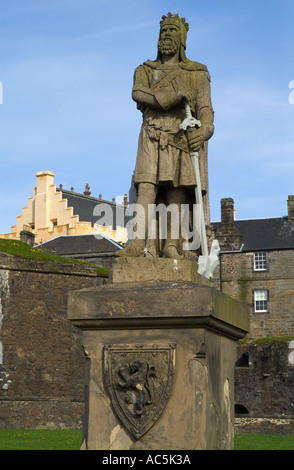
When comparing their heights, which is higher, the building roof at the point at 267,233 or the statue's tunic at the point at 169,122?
the building roof at the point at 267,233

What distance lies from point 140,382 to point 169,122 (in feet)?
7.07

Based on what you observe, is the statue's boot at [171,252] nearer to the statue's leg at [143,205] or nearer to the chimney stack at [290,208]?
the statue's leg at [143,205]

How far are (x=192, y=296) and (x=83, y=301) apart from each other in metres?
0.84

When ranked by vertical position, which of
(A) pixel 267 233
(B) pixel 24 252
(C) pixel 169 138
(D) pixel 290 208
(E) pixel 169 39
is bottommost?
(C) pixel 169 138

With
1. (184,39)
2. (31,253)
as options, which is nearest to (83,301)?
(184,39)

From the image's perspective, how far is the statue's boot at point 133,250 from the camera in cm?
641

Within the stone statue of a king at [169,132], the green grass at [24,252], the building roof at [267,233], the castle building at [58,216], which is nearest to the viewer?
the stone statue of a king at [169,132]

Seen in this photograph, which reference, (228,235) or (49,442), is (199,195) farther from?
(228,235)

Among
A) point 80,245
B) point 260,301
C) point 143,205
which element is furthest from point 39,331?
point 143,205

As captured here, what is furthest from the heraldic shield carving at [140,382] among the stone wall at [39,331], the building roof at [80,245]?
the building roof at [80,245]

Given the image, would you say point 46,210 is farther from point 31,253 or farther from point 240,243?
point 31,253

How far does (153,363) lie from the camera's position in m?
5.87

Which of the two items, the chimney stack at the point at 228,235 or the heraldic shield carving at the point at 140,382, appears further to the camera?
the chimney stack at the point at 228,235
